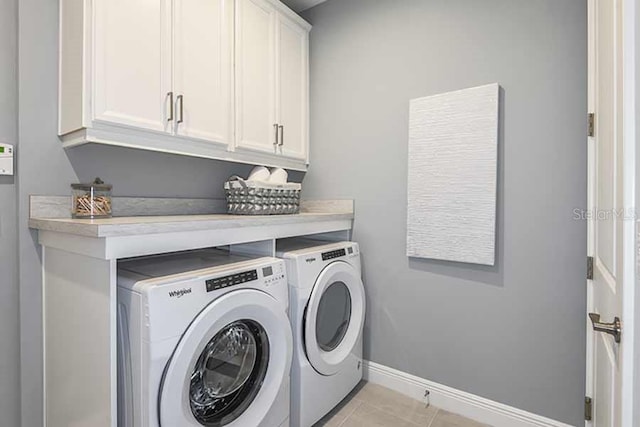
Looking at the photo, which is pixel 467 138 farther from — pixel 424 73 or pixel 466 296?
pixel 466 296

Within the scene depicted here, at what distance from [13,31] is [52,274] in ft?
3.41

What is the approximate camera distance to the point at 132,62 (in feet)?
4.72

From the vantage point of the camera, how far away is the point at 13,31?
1384 mm

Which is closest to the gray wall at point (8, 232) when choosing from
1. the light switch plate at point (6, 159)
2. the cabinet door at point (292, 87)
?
the light switch plate at point (6, 159)

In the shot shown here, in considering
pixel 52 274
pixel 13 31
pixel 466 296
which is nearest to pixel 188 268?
pixel 52 274

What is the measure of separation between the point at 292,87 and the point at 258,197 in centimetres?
93

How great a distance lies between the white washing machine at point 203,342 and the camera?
1057 millimetres

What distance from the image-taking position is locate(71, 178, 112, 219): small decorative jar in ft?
4.62

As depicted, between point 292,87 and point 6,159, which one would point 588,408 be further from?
point 6,159

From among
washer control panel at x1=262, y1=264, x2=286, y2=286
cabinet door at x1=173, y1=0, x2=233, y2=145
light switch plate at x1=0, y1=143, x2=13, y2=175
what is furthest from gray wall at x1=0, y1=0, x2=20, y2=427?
washer control panel at x1=262, y1=264, x2=286, y2=286

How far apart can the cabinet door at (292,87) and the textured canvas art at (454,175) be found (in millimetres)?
798

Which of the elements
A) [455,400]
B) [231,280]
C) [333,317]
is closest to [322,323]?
[333,317]

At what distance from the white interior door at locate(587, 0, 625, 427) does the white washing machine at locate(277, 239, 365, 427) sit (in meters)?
1.13
